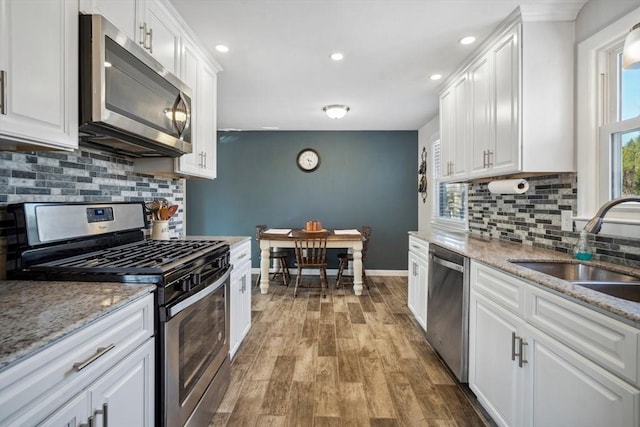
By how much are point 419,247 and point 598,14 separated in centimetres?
198

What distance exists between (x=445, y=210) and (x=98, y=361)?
169 inches

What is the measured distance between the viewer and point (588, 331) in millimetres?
1091

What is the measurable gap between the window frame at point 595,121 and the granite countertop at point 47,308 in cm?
237

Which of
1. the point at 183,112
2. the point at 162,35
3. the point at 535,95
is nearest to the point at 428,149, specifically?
the point at 535,95

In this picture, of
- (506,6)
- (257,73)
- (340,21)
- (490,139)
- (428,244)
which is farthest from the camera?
(257,73)

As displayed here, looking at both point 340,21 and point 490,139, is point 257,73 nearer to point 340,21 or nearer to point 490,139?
point 340,21

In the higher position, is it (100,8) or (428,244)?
(100,8)

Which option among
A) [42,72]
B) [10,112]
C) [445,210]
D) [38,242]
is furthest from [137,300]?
[445,210]

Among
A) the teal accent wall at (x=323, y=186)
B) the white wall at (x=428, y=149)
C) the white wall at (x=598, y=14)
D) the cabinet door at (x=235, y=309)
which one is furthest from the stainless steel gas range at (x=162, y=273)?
the white wall at (x=428, y=149)

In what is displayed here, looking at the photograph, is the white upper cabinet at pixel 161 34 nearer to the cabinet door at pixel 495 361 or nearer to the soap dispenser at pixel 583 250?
the cabinet door at pixel 495 361

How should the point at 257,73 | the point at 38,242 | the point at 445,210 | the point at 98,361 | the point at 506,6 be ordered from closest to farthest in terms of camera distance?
the point at 98,361 < the point at 38,242 < the point at 506,6 < the point at 257,73 < the point at 445,210

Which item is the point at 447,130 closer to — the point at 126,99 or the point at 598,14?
the point at 598,14

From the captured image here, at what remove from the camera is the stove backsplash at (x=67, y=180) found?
1.30 m

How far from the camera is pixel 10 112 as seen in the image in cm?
102
